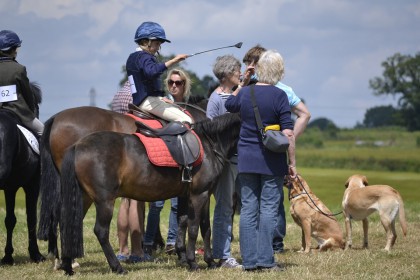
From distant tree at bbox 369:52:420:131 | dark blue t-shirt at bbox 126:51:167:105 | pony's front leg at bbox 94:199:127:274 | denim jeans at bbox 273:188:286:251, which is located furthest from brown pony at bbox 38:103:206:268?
distant tree at bbox 369:52:420:131

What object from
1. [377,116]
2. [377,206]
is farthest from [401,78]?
[377,206]

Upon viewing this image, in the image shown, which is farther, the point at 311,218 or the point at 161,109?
the point at 311,218

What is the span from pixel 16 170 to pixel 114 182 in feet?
6.09

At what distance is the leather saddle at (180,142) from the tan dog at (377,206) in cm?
299

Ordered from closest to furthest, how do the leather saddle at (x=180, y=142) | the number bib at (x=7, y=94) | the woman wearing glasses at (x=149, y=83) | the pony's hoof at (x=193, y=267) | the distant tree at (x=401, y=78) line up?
the leather saddle at (x=180, y=142)
the pony's hoof at (x=193, y=267)
the woman wearing glasses at (x=149, y=83)
the number bib at (x=7, y=94)
the distant tree at (x=401, y=78)

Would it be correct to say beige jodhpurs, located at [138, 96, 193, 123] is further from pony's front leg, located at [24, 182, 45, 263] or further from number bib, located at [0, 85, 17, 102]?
pony's front leg, located at [24, 182, 45, 263]

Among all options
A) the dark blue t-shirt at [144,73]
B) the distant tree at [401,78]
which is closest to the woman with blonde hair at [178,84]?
the dark blue t-shirt at [144,73]

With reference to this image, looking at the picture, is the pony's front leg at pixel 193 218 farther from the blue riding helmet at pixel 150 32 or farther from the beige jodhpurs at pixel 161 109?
the blue riding helmet at pixel 150 32

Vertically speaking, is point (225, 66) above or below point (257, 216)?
above

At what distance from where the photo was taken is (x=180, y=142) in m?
8.83

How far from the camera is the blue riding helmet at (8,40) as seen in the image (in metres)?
9.66

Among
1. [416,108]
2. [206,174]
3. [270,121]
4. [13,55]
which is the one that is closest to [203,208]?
[206,174]

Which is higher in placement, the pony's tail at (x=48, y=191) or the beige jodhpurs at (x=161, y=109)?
the beige jodhpurs at (x=161, y=109)

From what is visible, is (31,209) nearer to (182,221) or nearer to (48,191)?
(48,191)
